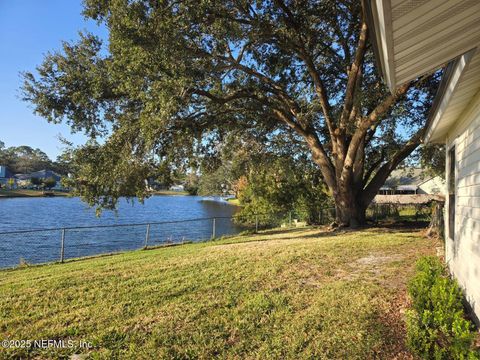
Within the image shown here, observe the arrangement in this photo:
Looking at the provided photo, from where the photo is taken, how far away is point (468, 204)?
15.3ft

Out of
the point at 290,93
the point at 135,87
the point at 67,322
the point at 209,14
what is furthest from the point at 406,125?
the point at 67,322

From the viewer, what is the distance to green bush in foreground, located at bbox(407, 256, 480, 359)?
3195 mm

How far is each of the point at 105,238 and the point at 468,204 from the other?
17878 millimetres

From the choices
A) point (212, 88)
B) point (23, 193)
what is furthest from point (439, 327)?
point (23, 193)

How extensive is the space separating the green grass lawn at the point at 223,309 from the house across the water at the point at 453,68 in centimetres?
129

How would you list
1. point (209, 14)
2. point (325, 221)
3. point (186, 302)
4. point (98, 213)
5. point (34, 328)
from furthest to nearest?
point (325, 221) → point (98, 213) → point (209, 14) → point (186, 302) → point (34, 328)

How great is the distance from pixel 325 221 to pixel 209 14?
14266 millimetres

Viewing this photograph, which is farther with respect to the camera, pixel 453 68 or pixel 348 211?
pixel 348 211

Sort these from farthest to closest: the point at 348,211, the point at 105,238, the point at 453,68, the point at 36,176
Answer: the point at 36,176
the point at 105,238
the point at 348,211
the point at 453,68

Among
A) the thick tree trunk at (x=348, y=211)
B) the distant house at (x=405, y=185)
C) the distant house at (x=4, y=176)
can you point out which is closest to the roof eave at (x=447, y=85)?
the thick tree trunk at (x=348, y=211)

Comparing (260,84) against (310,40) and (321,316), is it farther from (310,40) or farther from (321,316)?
(321,316)

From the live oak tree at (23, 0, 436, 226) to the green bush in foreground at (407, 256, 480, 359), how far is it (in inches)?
283

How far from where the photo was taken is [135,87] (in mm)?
9758

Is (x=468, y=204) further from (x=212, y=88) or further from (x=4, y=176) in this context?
(x=4, y=176)
